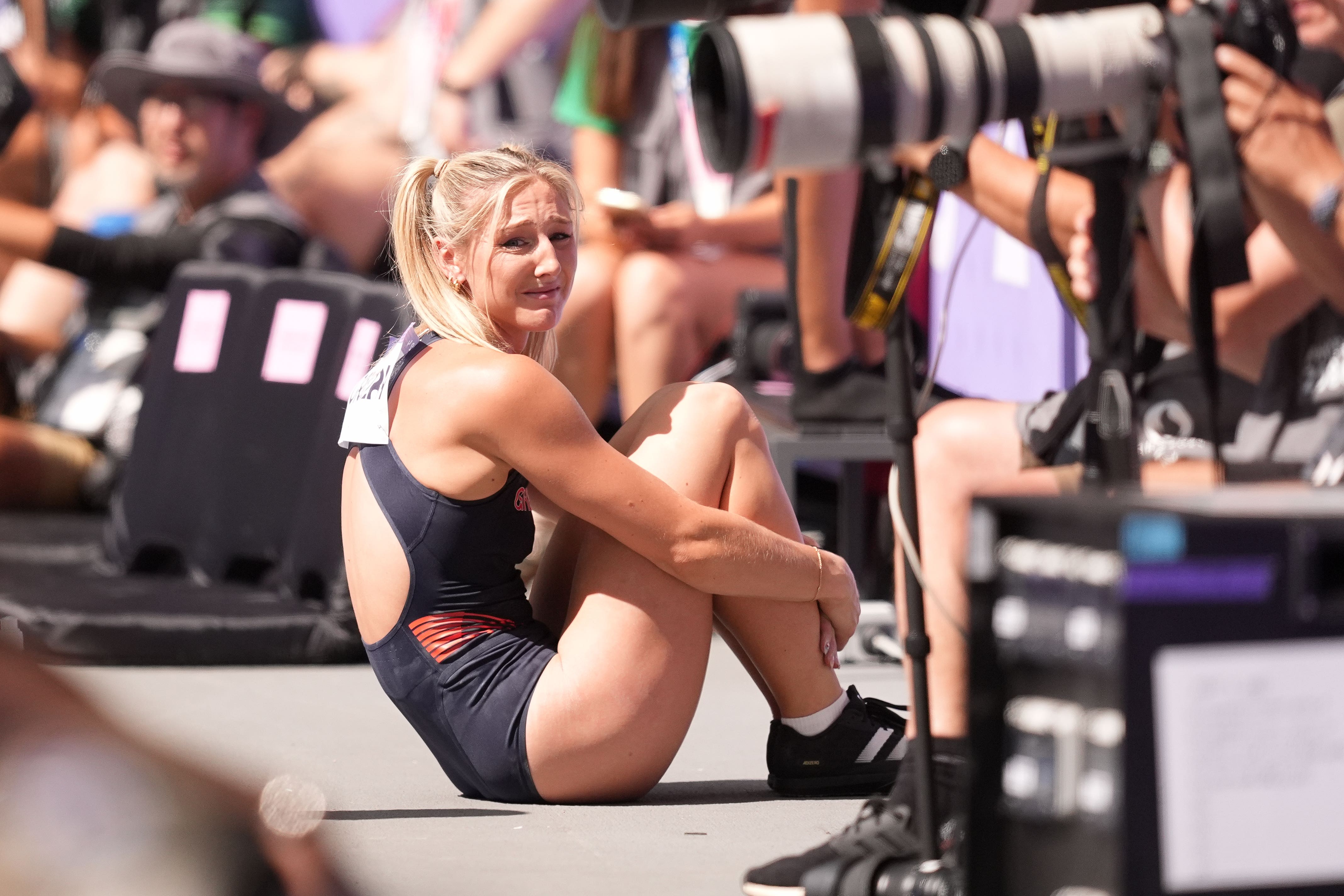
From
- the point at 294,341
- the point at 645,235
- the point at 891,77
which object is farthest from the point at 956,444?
the point at 294,341

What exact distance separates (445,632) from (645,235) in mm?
1885

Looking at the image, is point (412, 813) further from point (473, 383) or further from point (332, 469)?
point (332, 469)

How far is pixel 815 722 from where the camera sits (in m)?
2.30

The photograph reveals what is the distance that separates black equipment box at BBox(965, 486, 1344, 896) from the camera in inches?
44.0

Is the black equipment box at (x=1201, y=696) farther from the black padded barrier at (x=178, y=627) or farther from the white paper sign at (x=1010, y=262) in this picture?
the white paper sign at (x=1010, y=262)

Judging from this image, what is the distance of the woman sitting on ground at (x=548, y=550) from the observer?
6.91 feet

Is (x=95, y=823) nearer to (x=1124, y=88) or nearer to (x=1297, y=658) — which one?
(x=1297, y=658)

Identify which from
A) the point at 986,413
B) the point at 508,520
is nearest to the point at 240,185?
the point at 508,520

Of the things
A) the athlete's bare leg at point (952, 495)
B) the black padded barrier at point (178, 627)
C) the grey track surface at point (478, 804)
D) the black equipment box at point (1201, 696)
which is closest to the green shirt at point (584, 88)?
the black padded barrier at point (178, 627)

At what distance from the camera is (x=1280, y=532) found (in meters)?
1.14

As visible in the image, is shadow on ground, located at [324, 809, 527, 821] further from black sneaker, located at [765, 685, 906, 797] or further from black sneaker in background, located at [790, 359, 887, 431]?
black sneaker in background, located at [790, 359, 887, 431]

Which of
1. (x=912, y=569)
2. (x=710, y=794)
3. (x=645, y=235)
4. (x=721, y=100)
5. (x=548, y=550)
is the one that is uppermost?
(x=721, y=100)

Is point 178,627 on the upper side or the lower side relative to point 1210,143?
lower

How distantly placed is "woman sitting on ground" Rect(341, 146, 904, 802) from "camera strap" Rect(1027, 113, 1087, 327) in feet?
1.66
